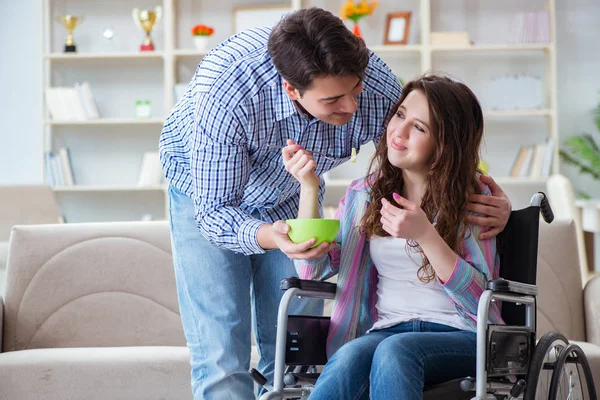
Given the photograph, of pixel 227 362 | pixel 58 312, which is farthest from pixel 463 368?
pixel 58 312

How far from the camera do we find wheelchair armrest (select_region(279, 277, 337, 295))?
1.67m

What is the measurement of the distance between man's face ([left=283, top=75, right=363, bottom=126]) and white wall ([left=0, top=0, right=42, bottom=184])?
4.33 metres

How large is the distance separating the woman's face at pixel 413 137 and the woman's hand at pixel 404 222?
0.65ft

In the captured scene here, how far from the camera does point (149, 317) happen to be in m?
2.70

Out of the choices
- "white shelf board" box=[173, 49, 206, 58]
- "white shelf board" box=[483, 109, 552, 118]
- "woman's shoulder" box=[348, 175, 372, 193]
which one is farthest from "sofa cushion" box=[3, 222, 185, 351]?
"white shelf board" box=[483, 109, 552, 118]

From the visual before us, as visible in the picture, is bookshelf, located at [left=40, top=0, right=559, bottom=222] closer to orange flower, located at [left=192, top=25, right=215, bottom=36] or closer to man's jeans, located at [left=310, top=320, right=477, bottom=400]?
orange flower, located at [left=192, top=25, right=215, bottom=36]

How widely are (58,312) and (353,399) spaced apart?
1434mm

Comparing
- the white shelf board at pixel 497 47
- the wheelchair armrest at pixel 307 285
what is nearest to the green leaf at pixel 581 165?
the white shelf board at pixel 497 47

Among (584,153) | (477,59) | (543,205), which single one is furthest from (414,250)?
(477,59)

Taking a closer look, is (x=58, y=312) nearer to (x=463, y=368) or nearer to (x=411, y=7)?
(x=463, y=368)

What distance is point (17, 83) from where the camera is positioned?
18.1ft

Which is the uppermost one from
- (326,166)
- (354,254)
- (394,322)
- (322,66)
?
(322,66)

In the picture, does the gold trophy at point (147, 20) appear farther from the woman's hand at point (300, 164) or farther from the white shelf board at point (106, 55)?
the woman's hand at point (300, 164)

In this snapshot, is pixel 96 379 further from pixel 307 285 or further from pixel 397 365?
pixel 397 365
